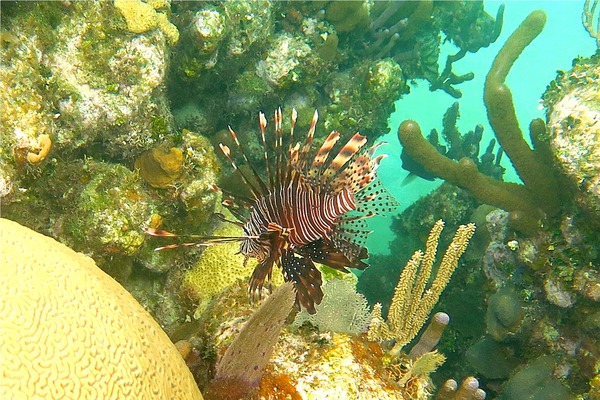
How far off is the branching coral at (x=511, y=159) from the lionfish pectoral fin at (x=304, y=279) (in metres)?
2.93

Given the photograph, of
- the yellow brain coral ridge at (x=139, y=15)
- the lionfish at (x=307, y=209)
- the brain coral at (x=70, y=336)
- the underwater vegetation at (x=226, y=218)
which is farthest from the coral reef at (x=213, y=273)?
the yellow brain coral ridge at (x=139, y=15)

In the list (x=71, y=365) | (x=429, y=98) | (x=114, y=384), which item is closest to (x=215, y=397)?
(x=114, y=384)

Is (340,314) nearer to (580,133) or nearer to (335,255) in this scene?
(335,255)

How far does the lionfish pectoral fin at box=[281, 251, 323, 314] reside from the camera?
109 inches

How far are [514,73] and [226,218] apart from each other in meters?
66.5

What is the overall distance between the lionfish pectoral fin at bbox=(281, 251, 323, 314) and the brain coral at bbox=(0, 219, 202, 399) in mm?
861

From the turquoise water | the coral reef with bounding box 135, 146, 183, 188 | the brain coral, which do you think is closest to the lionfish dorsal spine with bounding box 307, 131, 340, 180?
the coral reef with bounding box 135, 146, 183, 188

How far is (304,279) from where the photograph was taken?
292 centimetres

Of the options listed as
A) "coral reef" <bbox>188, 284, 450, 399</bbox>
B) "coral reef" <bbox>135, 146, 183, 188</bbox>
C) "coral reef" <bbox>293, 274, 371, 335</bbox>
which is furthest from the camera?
"coral reef" <bbox>135, 146, 183, 188</bbox>

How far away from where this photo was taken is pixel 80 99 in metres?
3.85

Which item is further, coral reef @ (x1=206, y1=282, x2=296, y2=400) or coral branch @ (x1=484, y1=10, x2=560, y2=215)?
coral branch @ (x1=484, y1=10, x2=560, y2=215)

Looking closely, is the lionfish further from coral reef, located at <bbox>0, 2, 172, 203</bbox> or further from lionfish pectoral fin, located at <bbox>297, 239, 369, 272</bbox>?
coral reef, located at <bbox>0, 2, 172, 203</bbox>

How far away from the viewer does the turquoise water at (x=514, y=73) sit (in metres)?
35.0

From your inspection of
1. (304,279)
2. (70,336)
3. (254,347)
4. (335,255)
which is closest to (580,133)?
(335,255)
